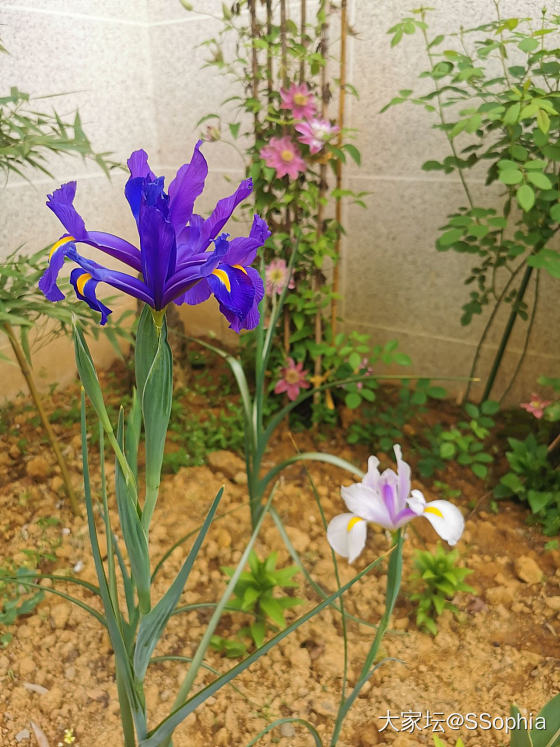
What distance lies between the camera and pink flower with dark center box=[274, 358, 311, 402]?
1798 millimetres

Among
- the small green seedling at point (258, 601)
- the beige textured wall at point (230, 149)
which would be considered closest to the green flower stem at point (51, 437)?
the small green seedling at point (258, 601)

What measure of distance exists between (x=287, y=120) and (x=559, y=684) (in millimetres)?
1545

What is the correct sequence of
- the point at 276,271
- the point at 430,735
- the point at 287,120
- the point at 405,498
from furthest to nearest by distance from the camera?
the point at 276,271, the point at 287,120, the point at 430,735, the point at 405,498

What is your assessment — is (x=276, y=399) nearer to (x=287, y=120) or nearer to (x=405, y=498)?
(x=287, y=120)

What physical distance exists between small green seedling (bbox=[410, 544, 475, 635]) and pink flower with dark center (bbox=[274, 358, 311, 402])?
674 millimetres

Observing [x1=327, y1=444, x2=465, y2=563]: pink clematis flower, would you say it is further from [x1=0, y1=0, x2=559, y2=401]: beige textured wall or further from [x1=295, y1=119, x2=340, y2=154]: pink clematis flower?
[x1=0, y1=0, x2=559, y2=401]: beige textured wall

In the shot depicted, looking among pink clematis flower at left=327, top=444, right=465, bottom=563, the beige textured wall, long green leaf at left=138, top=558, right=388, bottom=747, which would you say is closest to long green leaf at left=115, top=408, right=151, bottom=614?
long green leaf at left=138, top=558, right=388, bottom=747

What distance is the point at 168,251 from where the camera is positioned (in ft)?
1.76

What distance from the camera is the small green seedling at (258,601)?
118 centimetres

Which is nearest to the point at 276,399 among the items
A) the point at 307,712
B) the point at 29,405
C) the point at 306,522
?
the point at 306,522

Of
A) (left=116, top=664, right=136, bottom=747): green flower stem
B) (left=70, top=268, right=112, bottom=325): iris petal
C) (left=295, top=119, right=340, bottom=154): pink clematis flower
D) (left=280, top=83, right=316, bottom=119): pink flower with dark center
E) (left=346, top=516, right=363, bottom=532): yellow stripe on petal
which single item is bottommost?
(left=116, top=664, right=136, bottom=747): green flower stem

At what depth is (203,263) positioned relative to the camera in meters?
0.56

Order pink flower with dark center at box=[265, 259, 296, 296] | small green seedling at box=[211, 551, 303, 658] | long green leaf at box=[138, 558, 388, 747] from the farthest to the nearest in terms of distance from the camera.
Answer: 1. pink flower with dark center at box=[265, 259, 296, 296]
2. small green seedling at box=[211, 551, 303, 658]
3. long green leaf at box=[138, 558, 388, 747]

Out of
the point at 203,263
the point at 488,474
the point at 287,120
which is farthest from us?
the point at 488,474
